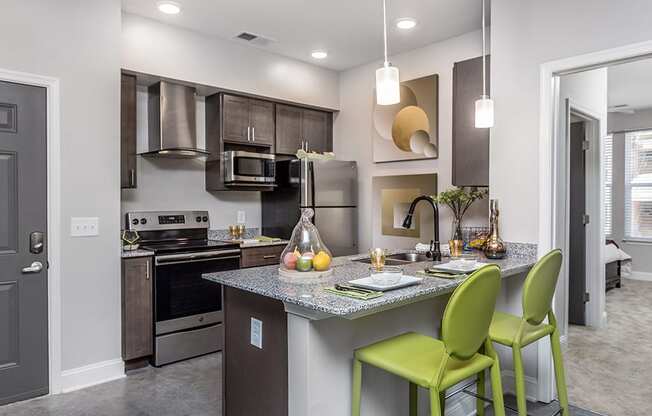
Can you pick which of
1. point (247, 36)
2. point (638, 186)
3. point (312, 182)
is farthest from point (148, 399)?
point (638, 186)

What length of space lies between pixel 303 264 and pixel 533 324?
3.85 feet

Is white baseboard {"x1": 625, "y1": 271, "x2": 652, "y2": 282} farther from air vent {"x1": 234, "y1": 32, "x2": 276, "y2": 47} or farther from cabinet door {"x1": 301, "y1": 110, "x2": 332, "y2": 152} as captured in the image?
air vent {"x1": 234, "y1": 32, "x2": 276, "y2": 47}

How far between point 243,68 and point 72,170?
1.92m

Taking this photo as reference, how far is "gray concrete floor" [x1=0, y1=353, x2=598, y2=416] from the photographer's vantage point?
275 cm

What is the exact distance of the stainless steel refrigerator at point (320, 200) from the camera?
4.43 metres

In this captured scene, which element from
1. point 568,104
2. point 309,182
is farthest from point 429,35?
point 309,182

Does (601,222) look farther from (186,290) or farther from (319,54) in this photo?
(186,290)

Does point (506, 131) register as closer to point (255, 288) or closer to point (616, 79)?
point (255, 288)

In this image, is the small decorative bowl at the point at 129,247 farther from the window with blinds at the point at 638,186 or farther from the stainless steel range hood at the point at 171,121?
the window with blinds at the point at 638,186

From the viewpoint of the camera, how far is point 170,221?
4156mm

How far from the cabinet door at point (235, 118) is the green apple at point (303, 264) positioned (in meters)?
2.38

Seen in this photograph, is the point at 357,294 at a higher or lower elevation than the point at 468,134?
lower

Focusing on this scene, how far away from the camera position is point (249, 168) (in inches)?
167

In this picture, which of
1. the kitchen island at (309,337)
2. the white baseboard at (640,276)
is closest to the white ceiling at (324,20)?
the kitchen island at (309,337)
